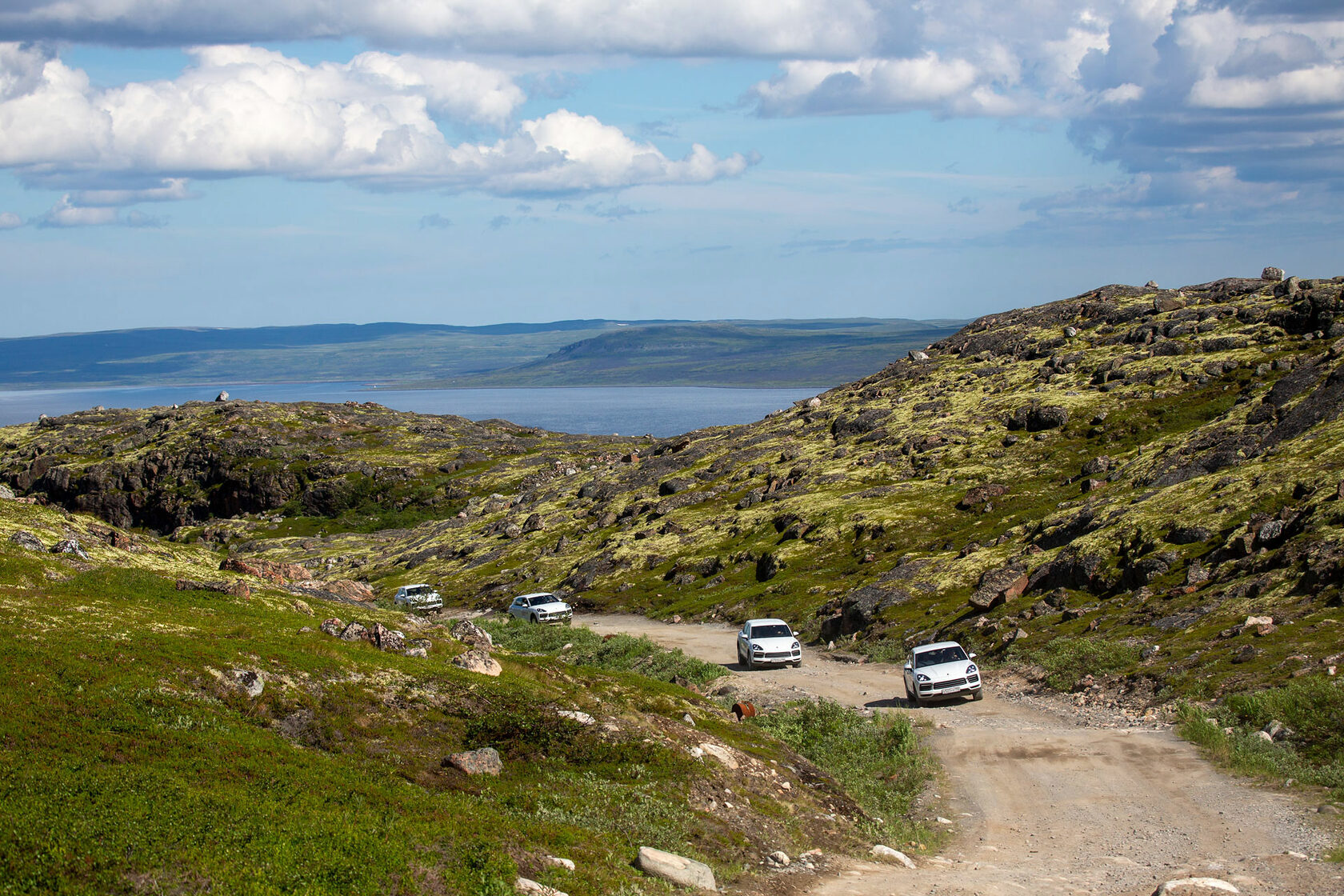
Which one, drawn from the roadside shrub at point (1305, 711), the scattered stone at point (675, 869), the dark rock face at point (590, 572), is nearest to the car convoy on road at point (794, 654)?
the roadside shrub at point (1305, 711)

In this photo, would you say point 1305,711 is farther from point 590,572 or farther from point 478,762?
point 590,572

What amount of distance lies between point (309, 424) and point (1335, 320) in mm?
161697

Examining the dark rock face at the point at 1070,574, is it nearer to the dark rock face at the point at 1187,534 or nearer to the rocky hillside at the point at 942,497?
the rocky hillside at the point at 942,497

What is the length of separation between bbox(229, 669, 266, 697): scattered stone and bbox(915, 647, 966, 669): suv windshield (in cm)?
2384

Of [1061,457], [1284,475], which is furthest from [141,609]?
[1061,457]

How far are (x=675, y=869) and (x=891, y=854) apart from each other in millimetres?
5591

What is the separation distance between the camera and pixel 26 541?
32.3 meters

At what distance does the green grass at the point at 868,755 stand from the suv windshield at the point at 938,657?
3183mm

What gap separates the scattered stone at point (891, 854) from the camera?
19.4m

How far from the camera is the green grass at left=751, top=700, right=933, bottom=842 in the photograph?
23.0 meters

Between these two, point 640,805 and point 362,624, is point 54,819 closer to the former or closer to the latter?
point 640,805

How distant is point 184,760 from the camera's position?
1584 centimetres

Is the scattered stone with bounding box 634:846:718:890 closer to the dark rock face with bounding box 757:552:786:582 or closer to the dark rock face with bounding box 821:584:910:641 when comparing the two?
the dark rock face with bounding box 821:584:910:641

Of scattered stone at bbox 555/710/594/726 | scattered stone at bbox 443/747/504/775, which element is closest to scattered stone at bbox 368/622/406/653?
scattered stone at bbox 555/710/594/726
